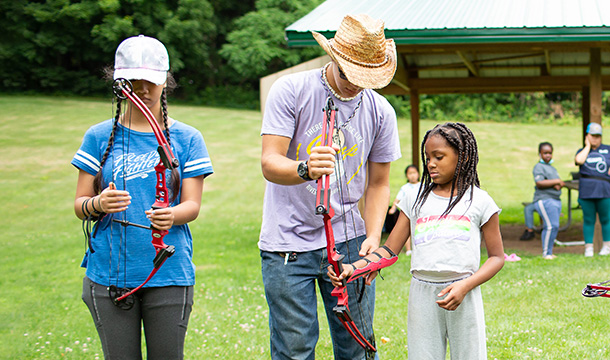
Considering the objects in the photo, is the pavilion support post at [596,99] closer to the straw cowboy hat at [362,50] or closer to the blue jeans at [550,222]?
the blue jeans at [550,222]

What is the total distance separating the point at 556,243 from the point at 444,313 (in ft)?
25.9

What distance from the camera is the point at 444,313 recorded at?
2725 millimetres

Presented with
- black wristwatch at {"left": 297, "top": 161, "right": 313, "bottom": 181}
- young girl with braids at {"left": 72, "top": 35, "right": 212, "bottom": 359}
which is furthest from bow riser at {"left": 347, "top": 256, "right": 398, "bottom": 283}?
young girl with braids at {"left": 72, "top": 35, "right": 212, "bottom": 359}

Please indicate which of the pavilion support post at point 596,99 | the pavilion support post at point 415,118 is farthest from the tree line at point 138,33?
the pavilion support post at point 596,99

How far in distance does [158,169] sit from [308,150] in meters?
0.65

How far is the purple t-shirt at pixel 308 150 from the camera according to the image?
8.76 feet

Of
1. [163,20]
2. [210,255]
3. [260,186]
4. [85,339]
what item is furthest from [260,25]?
[85,339]

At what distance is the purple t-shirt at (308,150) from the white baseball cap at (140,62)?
0.47 metres

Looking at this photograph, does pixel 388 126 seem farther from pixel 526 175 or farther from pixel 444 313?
pixel 526 175

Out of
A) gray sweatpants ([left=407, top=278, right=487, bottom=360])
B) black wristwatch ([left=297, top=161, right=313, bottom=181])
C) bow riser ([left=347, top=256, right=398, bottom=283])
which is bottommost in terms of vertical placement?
gray sweatpants ([left=407, top=278, right=487, bottom=360])

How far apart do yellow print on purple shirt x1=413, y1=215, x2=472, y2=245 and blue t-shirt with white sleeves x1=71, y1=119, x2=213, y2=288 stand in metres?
1.05

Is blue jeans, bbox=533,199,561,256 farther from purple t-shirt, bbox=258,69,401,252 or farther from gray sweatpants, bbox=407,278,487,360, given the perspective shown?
purple t-shirt, bbox=258,69,401,252

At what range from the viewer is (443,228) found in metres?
2.74

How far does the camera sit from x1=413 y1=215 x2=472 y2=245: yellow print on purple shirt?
2721mm
